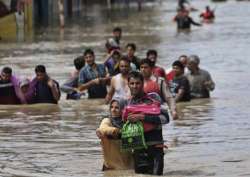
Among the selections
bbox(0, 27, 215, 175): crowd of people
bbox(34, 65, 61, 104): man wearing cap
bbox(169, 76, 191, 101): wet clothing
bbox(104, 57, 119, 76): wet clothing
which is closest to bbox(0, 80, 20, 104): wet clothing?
bbox(0, 27, 215, 175): crowd of people

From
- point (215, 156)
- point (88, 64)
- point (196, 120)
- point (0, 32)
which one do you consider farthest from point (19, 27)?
point (215, 156)

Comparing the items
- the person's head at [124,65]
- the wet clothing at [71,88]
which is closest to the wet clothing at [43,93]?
the wet clothing at [71,88]

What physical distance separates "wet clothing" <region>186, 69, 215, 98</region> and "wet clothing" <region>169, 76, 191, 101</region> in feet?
1.54

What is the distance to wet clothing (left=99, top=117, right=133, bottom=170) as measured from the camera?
10648 millimetres

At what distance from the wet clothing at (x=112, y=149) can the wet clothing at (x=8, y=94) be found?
783 cm

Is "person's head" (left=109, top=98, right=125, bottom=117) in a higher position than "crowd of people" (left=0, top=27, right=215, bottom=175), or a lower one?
higher

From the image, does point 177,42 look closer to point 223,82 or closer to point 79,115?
point 223,82

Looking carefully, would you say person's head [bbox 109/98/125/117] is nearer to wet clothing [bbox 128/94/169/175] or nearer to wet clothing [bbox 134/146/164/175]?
wet clothing [bbox 128/94/169/175]

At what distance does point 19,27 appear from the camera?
157 ft

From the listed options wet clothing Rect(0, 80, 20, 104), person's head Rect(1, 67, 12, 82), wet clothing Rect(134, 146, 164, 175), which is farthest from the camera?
wet clothing Rect(0, 80, 20, 104)

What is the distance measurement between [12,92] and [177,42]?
23644 millimetres

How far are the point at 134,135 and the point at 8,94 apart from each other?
29.0ft

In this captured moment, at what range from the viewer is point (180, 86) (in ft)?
63.2

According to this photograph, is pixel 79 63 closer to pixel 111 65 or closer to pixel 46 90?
pixel 111 65
